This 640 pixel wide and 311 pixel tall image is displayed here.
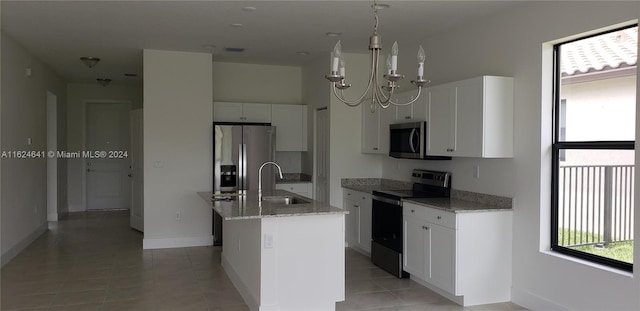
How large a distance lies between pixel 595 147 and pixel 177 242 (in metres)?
5.08

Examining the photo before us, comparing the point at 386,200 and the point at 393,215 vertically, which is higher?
the point at 386,200

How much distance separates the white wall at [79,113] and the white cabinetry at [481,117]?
753 centimetres

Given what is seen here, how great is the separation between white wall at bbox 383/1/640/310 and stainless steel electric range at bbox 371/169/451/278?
511 millimetres

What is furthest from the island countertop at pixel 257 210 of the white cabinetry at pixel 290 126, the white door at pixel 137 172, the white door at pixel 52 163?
the white door at pixel 52 163

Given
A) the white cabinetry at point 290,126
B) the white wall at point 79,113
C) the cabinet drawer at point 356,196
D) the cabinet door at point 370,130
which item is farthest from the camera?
the white wall at point 79,113

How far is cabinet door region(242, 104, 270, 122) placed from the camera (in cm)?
725

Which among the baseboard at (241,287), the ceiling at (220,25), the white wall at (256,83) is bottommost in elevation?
the baseboard at (241,287)

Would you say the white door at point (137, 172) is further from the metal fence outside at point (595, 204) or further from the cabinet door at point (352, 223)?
the metal fence outside at point (595, 204)

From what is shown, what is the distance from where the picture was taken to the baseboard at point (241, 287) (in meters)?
4.09

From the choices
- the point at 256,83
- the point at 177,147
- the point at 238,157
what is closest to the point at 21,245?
the point at 177,147

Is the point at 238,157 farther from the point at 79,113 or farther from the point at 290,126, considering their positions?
the point at 79,113

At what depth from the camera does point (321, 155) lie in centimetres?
706

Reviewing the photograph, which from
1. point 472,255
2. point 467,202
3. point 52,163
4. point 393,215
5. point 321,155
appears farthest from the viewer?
point 52,163

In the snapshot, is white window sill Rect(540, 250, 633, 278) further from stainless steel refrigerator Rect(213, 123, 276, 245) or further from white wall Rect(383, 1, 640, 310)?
stainless steel refrigerator Rect(213, 123, 276, 245)
